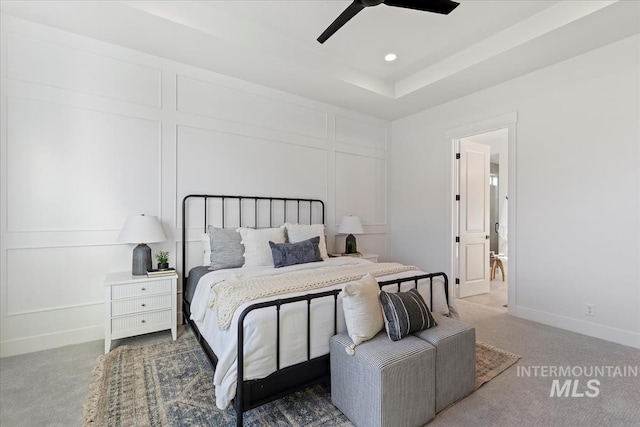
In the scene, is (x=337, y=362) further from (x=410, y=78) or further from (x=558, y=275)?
(x=410, y=78)

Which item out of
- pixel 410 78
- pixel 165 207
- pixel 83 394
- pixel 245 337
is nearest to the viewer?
pixel 245 337

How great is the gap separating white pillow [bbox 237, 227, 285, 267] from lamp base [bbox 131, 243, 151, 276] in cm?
94

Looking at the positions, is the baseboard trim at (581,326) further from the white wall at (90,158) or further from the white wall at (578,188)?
the white wall at (90,158)

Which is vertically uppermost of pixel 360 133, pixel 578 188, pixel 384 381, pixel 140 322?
pixel 360 133

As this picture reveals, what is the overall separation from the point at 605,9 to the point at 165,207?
4490 millimetres

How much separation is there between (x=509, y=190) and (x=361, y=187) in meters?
2.12

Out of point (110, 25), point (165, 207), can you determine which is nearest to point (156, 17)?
point (110, 25)

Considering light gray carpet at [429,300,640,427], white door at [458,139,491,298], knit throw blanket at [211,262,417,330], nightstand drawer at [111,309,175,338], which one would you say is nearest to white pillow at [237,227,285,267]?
knit throw blanket at [211,262,417,330]

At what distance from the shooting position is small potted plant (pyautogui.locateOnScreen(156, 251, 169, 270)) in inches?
120

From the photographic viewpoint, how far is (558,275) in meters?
3.38

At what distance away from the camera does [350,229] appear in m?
4.39

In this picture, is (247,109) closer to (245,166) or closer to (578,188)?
(245,166)

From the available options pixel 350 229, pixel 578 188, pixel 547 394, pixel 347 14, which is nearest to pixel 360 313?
pixel 547 394

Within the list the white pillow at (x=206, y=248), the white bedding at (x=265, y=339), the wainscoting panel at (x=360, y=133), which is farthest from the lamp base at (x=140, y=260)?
the wainscoting panel at (x=360, y=133)
